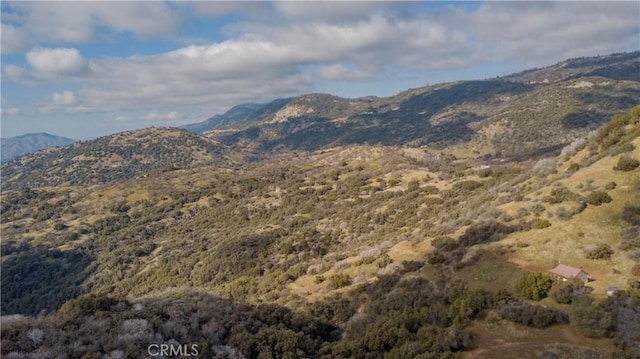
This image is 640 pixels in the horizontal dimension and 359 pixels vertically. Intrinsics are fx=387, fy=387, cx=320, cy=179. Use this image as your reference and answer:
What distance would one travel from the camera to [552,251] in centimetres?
2753

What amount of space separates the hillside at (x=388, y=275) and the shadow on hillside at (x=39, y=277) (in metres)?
0.40

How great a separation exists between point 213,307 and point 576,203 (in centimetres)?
2926

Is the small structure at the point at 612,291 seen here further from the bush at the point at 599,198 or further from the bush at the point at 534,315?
the bush at the point at 599,198

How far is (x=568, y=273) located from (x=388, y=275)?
503 inches

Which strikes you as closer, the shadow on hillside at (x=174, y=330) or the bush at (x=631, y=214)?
the shadow on hillside at (x=174, y=330)

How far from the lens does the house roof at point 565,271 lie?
23.5 metres

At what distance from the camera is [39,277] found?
266 feet

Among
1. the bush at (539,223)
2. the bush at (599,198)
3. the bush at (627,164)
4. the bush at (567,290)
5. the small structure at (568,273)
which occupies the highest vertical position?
the bush at (627,164)

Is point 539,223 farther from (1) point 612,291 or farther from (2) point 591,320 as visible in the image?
(2) point 591,320

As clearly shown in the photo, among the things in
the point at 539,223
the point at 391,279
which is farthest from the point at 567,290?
the point at 391,279

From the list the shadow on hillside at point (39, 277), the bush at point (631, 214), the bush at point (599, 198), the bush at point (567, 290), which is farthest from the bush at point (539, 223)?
the shadow on hillside at point (39, 277)

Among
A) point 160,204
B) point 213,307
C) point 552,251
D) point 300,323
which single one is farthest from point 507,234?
point 160,204

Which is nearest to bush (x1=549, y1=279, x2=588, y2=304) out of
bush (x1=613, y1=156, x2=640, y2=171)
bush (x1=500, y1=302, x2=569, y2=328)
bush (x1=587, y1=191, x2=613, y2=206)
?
bush (x1=500, y1=302, x2=569, y2=328)

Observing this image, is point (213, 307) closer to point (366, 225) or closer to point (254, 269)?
point (254, 269)
